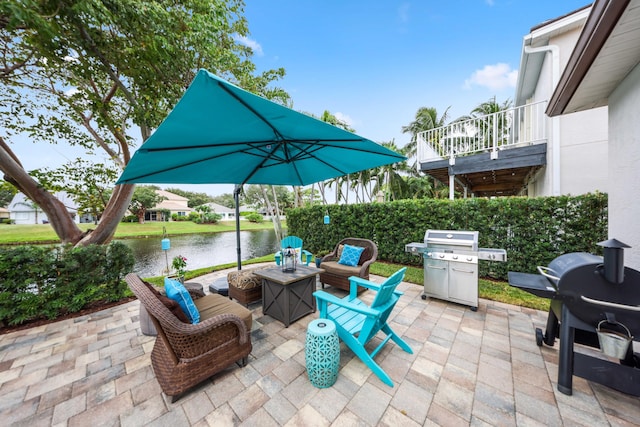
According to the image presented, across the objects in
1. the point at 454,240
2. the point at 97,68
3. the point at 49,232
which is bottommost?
the point at 49,232

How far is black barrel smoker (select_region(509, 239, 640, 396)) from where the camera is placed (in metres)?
1.62

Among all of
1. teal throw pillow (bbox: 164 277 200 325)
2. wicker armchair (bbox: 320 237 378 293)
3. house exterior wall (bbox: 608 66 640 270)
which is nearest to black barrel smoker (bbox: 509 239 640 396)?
house exterior wall (bbox: 608 66 640 270)

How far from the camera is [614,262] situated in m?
1.62

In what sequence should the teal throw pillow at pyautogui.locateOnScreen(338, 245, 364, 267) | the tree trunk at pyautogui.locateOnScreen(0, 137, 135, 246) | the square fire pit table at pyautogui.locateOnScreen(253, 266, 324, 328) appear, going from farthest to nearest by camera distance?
the teal throw pillow at pyautogui.locateOnScreen(338, 245, 364, 267) → the tree trunk at pyautogui.locateOnScreen(0, 137, 135, 246) → the square fire pit table at pyautogui.locateOnScreen(253, 266, 324, 328)

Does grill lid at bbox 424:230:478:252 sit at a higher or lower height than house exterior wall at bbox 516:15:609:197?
lower

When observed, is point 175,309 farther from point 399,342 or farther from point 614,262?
point 614,262

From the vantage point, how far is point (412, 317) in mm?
3188

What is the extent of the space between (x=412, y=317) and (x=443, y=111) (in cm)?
1885

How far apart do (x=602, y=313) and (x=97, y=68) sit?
7.90 metres

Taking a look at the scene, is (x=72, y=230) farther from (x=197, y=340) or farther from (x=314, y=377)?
(x=314, y=377)

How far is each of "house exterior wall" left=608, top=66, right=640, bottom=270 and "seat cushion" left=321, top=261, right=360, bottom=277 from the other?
312 centimetres

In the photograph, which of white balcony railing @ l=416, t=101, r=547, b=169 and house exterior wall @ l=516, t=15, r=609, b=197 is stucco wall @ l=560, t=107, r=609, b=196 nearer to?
house exterior wall @ l=516, t=15, r=609, b=197

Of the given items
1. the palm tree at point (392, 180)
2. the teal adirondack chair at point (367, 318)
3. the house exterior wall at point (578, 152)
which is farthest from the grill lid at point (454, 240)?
the palm tree at point (392, 180)

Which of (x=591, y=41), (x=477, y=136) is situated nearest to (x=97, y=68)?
(x=591, y=41)
